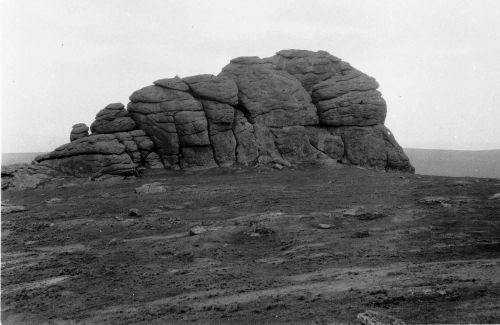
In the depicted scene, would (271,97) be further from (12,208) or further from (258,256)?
(258,256)

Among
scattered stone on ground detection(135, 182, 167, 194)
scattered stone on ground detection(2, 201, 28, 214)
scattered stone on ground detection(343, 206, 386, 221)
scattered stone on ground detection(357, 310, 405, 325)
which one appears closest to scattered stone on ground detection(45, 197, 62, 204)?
scattered stone on ground detection(2, 201, 28, 214)

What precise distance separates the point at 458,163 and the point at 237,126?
122476 millimetres

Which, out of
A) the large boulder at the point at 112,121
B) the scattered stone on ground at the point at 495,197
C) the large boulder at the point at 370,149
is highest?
the large boulder at the point at 112,121

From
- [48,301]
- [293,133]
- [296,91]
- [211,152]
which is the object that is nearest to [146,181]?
[211,152]

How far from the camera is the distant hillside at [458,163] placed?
120725 millimetres

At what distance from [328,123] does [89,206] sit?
1039 inches

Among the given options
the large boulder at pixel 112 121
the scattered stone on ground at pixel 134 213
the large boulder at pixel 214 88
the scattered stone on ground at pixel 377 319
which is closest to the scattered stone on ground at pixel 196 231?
the scattered stone on ground at pixel 134 213

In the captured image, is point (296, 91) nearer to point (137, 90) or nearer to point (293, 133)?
point (293, 133)

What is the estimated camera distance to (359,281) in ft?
38.6

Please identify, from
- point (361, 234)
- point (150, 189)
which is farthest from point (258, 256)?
point (150, 189)

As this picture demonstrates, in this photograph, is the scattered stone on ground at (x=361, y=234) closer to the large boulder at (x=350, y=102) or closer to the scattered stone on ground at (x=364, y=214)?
the scattered stone on ground at (x=364, y=214)

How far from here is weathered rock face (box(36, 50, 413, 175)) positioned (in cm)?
3747

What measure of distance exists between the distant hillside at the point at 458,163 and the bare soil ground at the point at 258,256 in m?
105

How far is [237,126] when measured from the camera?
40.3m
